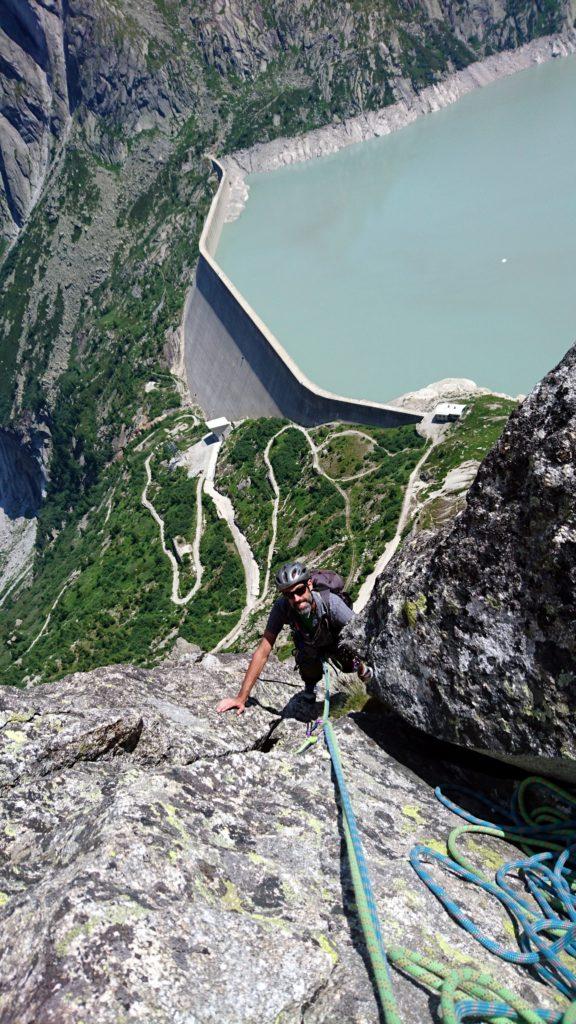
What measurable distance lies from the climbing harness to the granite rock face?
1.15 ft

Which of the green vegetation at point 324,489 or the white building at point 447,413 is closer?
the green vegetation at point 324,489

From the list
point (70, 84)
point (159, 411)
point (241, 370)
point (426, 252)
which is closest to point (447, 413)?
point (241, 370)

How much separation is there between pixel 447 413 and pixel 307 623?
109 feet

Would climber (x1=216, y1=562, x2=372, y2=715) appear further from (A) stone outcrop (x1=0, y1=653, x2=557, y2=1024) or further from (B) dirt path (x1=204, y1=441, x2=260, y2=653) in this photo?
(B) dirt path (x1=204, y1=441, x2=260, y2=653)

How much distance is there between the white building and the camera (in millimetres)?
37312

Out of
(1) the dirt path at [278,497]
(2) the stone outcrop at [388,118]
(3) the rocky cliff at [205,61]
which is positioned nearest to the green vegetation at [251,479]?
(1) the dirt path at [278,497]

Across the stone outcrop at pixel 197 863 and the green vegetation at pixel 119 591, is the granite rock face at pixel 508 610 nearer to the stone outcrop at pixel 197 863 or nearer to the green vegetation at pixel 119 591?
the stone outcrop at pixel 197 863

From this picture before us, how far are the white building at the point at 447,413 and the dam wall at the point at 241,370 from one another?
1086mm

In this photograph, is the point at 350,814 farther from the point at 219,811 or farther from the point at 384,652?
the point at 384,652

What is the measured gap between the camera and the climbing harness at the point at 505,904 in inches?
113

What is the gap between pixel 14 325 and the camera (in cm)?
9788

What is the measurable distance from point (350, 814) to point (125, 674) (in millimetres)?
2823

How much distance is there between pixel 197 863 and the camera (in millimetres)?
3627

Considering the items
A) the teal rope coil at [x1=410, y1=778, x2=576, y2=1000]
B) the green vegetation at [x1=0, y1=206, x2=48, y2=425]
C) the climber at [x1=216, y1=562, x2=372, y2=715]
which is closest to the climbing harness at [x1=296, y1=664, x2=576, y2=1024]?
the teal rope coil at [x1=410, y1=778, x2=576, y2=1000]
